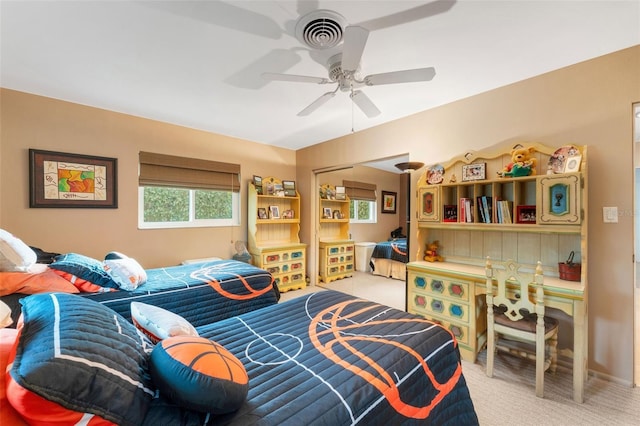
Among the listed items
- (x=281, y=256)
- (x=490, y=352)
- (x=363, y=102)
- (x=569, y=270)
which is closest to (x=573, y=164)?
(x=569, y=270)

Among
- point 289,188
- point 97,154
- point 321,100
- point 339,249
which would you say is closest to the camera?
point 321,100

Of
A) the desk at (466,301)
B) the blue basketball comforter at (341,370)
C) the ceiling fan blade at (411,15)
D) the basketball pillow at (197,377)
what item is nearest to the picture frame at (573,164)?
the desk at (466,301)

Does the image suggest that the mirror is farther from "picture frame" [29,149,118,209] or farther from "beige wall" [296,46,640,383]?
"picture frame" [29,149,118,209]

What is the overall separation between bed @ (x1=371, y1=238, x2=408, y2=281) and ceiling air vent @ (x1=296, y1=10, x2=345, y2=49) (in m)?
2.43

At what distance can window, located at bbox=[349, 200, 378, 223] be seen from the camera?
399 centimetres

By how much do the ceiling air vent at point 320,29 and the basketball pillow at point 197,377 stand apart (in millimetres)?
1875

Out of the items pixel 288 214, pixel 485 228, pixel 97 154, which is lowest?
pixel 485 228

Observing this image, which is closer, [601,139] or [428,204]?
[601,139]

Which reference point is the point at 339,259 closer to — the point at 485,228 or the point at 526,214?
the point at 485,228

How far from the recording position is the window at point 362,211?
399 centimetres

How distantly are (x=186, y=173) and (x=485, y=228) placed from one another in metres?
3.69

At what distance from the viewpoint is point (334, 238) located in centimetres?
452

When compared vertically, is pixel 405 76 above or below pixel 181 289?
above

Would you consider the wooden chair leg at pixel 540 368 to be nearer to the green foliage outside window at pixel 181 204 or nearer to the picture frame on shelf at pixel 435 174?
the picture frame on shelf at pixel 435 174
